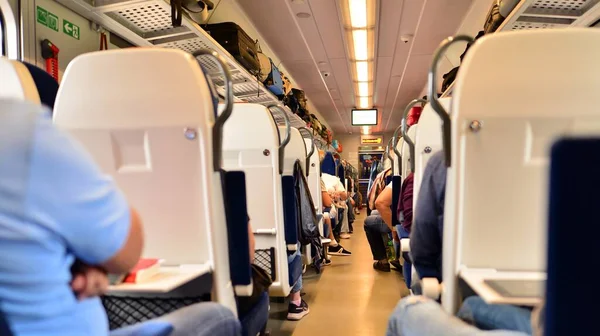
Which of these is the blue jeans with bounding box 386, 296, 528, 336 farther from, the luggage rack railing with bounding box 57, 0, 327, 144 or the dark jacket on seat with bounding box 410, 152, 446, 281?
the luggage rack railing with bounding box 57, 0, 327, 144

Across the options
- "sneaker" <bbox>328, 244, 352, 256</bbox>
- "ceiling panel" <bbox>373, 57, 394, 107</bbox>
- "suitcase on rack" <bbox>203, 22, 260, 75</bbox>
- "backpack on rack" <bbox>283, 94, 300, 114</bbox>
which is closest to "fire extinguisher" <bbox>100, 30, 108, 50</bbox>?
"suitcase on rack" <bbox>203, 22, 260, 75</bbox>

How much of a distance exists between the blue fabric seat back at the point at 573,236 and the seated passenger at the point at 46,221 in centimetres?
74

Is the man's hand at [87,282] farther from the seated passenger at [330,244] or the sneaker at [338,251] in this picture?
the sneaker at [338,251]

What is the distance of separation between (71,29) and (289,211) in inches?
80.2

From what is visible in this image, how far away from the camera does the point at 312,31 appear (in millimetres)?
7086

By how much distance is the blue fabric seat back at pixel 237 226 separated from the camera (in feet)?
5.30

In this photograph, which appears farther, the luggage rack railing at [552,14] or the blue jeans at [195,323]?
the luggage rack railing at [552,14]

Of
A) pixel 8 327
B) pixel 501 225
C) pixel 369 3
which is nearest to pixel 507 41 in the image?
pixel 501 225

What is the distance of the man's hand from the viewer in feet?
2.78

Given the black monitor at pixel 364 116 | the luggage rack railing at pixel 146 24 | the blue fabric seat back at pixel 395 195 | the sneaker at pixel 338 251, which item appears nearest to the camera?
the luggage rack railing at pixel 146 24

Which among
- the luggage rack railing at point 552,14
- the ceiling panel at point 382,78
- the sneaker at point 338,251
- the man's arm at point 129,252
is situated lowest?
the sneaker at point 338,251

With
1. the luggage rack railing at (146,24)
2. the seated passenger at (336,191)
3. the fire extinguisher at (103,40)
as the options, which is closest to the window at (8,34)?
the luggage rack railing at (146,24)

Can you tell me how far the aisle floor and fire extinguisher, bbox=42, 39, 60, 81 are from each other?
2.41 m

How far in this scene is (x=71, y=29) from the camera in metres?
3.03
